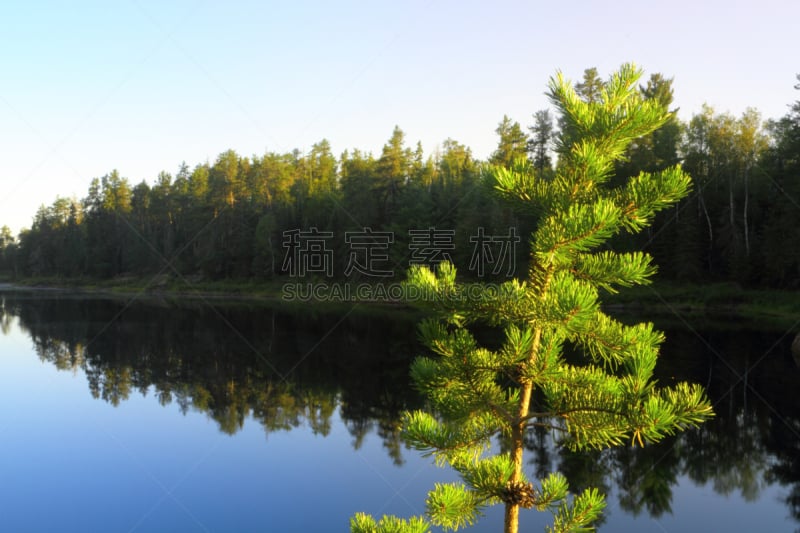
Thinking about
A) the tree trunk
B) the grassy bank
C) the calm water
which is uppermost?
the tree trunk

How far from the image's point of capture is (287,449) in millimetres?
13836

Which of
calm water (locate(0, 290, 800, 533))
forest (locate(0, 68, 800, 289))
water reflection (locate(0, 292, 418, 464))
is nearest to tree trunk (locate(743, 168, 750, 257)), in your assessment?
forest (locate(0, 68, 800, 289))

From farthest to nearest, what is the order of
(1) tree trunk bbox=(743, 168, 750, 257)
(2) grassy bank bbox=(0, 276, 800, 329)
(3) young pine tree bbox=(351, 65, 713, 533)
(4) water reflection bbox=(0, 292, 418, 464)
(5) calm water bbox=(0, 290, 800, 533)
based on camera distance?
(1) tree trunk bbox=(743, 168, 750, 257), (2) grassy bank bbox=(0, 276, 800, 329), (4) water reflection bbox=(0, 292, 418, 464), (5) calm water bbox=(0, 290, 800, 533), (3) young pine tree bbox=(351, 65, 713, 533)

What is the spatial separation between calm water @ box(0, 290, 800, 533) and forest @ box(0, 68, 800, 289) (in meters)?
7.44

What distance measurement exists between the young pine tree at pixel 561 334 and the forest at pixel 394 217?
357 millimetres

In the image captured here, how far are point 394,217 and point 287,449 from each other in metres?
50.7

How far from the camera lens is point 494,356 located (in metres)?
3.02

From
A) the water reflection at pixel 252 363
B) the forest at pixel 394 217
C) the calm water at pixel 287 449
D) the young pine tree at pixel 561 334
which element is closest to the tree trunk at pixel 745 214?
the forest at pixel 394 217

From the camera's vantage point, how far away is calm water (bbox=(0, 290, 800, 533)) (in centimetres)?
1059

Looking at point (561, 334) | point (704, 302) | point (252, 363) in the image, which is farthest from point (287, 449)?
point (704, 302)

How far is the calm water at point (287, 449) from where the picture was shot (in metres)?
10.6

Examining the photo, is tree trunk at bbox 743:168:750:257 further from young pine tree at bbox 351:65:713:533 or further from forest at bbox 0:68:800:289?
young pine tree at bbox 351:65:713:533

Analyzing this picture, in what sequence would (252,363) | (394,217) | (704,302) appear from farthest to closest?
(394,217) → (704,302) → (252,363)

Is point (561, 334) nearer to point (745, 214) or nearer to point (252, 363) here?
point (252, 363)
